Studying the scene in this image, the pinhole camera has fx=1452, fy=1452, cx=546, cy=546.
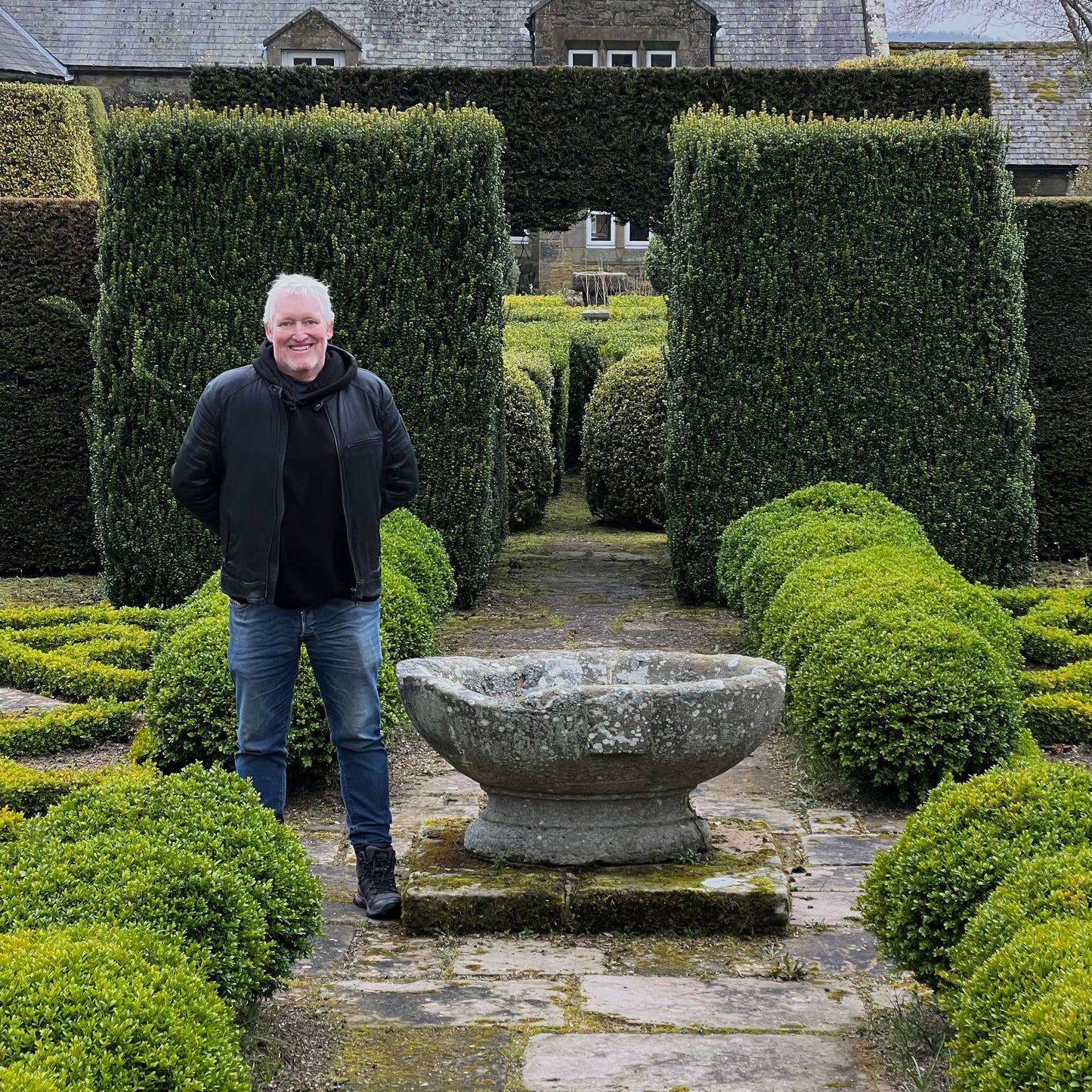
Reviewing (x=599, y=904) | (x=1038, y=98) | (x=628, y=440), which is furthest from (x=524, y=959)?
(x=1038, y=98)

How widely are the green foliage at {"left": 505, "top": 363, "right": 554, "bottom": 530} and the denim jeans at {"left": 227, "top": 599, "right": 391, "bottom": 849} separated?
8.74 metres

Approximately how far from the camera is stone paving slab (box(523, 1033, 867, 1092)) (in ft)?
11.0

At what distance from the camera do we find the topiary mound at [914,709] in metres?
5.79

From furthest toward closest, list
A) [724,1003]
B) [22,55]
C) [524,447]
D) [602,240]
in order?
[602,240] < [22,55] < [524,447] < [724,1003]

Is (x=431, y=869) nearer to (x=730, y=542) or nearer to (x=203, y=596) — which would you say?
(x=203, y=596)

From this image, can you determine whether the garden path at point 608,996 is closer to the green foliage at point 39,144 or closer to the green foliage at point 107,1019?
the green foliage at point 107,1019

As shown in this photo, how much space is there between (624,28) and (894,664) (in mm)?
25427

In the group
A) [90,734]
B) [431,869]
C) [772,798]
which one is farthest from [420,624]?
[431,869]

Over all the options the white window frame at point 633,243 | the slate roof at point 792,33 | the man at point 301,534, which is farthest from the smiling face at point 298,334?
the slate roof at point 792,33

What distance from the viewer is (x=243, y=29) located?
3253 centimetres

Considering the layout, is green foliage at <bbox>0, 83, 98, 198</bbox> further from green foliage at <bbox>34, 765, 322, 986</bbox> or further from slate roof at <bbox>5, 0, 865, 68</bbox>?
slate roof at <bbox>5, 0, 865, 68</bbox>

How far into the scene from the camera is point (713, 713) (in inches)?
183

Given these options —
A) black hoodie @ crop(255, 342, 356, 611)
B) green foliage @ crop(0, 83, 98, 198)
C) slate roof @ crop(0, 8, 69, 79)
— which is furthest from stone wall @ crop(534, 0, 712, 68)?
black hoodie @ crop(255, 342, 356, 611)

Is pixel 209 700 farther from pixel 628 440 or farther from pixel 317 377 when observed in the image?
pixel 628 440
